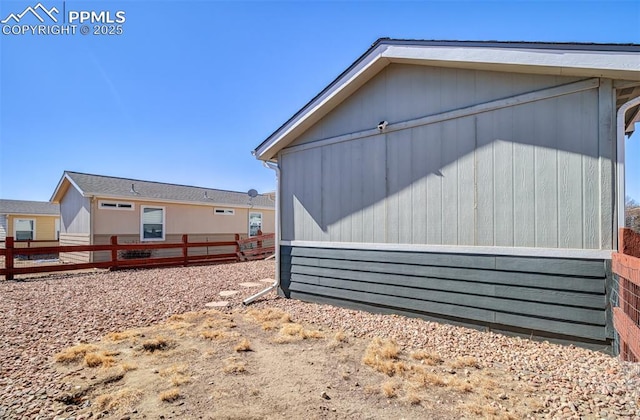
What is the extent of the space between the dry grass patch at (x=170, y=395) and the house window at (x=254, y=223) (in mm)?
14752

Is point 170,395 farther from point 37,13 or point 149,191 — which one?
point 149,191

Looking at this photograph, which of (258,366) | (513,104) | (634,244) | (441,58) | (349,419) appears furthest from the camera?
(441,58)

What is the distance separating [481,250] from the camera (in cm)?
401

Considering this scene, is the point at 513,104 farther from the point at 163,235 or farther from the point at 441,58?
the point at 163,235

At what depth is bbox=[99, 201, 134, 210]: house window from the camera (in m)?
11.8

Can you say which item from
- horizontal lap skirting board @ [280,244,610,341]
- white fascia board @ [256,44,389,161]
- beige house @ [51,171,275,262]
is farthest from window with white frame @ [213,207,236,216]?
horizontal lap skirting board @ [280,244,610,341]

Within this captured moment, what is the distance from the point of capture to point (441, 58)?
426 centimetres

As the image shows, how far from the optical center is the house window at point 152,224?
12.9 meters

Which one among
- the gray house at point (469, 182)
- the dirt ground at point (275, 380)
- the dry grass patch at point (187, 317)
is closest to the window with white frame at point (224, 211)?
the gray house at point (469, 182)

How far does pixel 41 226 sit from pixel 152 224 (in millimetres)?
13737

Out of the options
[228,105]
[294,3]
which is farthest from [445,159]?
[228,105]

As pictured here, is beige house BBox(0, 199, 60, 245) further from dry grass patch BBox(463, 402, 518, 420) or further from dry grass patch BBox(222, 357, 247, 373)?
dry grass patch BBox(463, 402, 518, 420)

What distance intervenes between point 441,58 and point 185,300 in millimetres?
6360

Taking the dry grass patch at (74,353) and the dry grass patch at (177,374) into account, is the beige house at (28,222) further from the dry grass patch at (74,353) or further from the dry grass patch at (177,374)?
the dry grass patch at (177,374)
